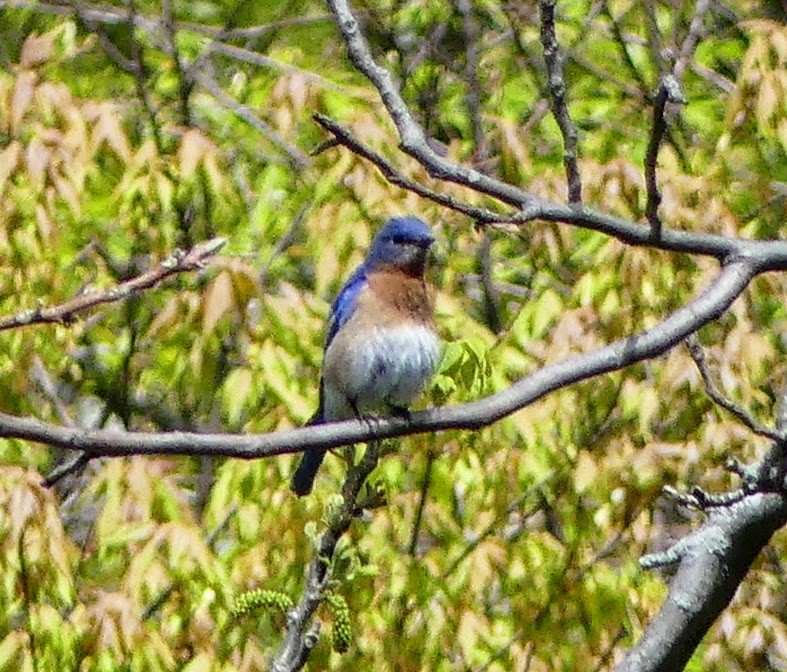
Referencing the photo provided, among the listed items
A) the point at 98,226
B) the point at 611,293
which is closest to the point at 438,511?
the point at 611,293

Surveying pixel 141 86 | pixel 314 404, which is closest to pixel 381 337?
pixel 314 404

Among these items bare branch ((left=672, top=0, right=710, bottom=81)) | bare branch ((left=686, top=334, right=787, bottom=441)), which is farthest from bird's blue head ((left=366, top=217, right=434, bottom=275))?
bare branch ((left=672, top=0, right=710, bottom=81))

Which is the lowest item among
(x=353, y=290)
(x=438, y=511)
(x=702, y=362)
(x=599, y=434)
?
(x=438, y=511)

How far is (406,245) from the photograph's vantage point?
4.61 metres

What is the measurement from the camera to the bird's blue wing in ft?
15.1

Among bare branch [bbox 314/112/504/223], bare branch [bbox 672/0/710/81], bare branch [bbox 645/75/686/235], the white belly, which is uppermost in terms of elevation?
bare branch [bbox 672/0/710/81]

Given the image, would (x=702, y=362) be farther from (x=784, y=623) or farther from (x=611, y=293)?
(x=784, y=623)

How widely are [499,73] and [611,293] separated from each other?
9.73 ft

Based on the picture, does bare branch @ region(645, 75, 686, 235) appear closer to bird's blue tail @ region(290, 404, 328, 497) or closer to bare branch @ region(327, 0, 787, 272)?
bare branch @ region(327, 0, 787, 272)

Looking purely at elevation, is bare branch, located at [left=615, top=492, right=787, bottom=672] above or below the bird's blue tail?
above

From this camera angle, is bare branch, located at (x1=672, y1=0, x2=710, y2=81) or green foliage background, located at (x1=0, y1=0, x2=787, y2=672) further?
bare branch, located at (x1=672, y1=0, x2=710, y2=81)

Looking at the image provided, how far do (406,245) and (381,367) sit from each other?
1.41 ft

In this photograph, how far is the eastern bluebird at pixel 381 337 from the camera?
14.3ft

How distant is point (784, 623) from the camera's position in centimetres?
520
